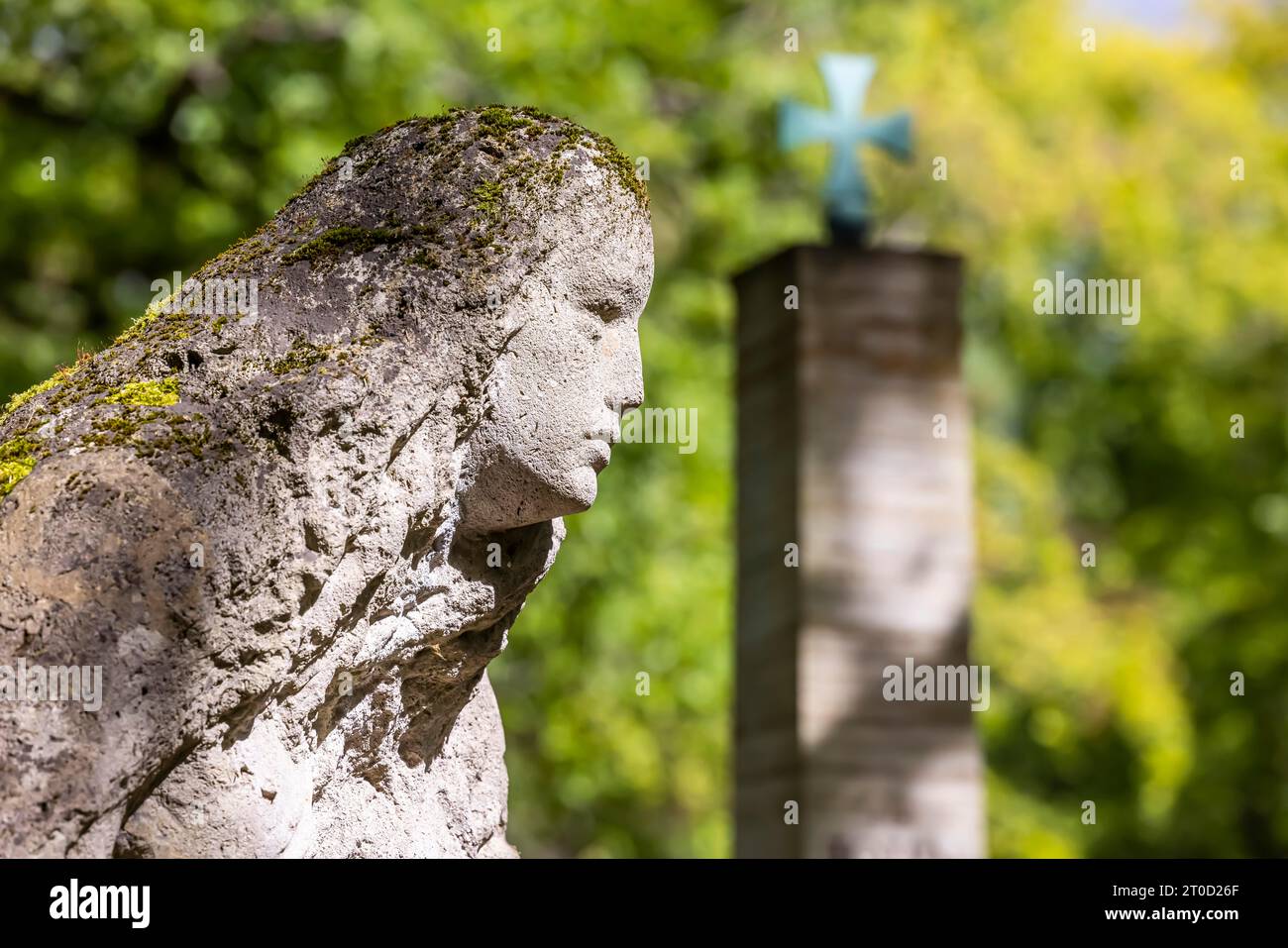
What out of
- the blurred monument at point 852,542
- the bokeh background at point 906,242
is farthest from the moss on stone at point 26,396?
the bokeh background at point 906,242

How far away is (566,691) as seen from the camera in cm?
1059

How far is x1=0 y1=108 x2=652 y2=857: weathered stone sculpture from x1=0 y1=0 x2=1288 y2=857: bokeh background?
5.95 m

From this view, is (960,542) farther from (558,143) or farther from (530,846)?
(530,846)

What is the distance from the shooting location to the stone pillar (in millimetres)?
6992

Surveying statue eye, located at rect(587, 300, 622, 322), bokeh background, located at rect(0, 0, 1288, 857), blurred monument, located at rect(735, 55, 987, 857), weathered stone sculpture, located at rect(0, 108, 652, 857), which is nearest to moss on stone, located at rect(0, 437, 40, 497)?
weathered stone sculpture, located at rect(0, 108, 652, 857)

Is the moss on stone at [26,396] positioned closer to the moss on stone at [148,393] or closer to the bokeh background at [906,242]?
the moss on stone at [148,393]

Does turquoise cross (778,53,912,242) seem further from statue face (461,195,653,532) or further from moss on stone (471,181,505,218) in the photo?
moss on stone (471,181,505,218)

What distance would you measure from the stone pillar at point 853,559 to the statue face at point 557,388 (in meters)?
4.52

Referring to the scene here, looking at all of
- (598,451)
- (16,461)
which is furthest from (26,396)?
(598,451)

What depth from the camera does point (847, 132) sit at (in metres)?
7.65

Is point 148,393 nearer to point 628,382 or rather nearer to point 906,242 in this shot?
point 628,382

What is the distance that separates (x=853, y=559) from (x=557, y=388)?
477 cm

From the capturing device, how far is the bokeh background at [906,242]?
28.9 ft
